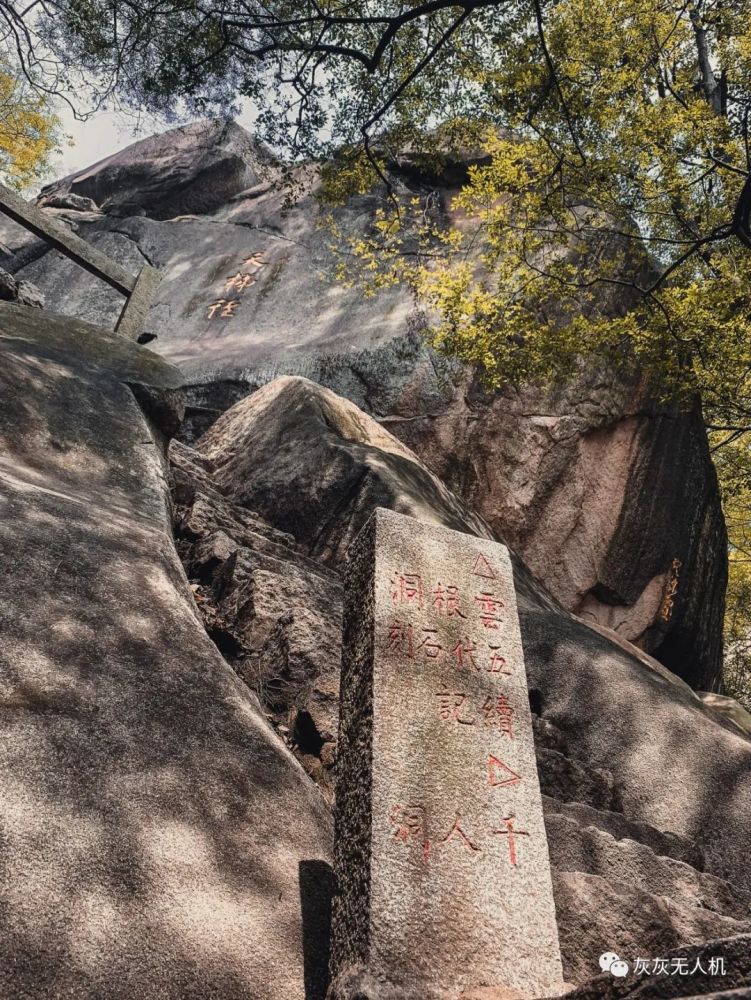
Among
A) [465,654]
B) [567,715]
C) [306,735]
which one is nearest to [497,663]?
[465,654]

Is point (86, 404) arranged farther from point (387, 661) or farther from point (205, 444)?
point (387, 661)

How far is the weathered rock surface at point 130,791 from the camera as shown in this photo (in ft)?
6.87

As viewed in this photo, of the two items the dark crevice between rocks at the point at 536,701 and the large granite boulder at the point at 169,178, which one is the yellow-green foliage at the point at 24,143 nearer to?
the large granite boulder at the point at 169,178

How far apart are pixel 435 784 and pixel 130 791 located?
1.06 meters

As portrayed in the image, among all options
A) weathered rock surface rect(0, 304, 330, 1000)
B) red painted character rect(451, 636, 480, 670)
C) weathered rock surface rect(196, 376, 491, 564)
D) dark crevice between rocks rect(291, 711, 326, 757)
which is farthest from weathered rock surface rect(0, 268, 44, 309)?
red painted character rect(451, 636, 480, 670)

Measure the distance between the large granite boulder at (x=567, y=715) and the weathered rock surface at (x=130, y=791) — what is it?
3.25ft

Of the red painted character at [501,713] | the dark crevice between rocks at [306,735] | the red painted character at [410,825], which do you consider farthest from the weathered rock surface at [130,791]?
the red painted character at [501,713]

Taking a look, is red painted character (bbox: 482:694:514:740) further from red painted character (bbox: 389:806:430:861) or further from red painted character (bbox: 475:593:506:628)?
red painted character (bbox: 389:806:430:861)

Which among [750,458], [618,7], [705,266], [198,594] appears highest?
[618,7]

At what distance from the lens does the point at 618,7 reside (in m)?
8.96

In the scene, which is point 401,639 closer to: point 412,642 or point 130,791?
point 412,642

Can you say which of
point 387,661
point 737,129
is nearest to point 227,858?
point 387,661

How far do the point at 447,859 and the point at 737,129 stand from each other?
334 inches

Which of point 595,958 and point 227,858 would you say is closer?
point 227,858
